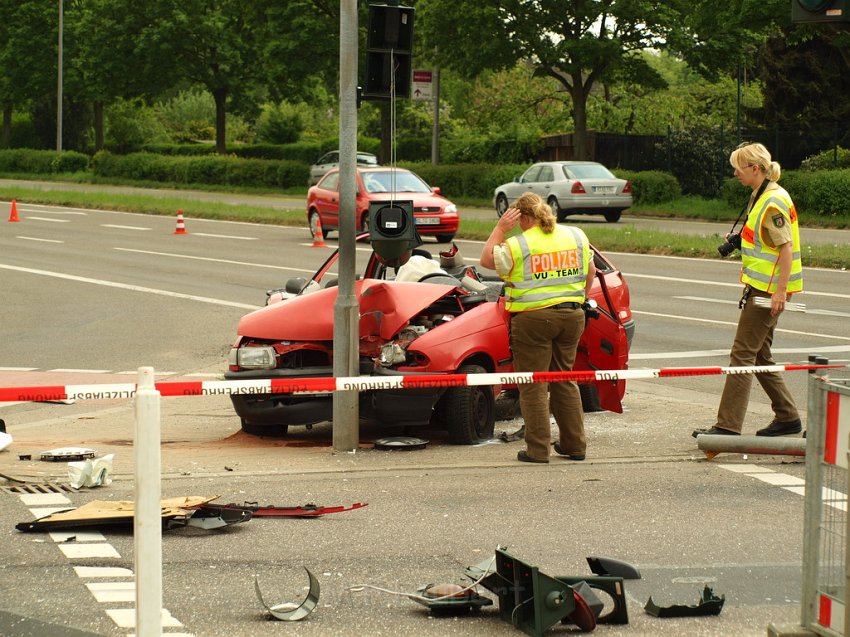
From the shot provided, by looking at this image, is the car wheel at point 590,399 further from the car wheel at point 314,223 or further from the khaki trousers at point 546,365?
the car wheel at point 314,223

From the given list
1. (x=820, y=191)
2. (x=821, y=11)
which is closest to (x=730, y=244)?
(x=821, y=11)

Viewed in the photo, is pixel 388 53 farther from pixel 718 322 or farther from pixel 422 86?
pixel 422 86

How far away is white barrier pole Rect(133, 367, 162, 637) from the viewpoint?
15.5ft

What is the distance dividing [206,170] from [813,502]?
50196 millimetres

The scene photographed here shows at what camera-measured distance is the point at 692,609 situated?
5.58 metres

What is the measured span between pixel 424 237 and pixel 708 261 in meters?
6.84

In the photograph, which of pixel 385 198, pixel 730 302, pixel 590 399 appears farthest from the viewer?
pixel 385 198

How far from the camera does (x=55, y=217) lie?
119 ft

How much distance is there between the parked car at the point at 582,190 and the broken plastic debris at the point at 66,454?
2488cm

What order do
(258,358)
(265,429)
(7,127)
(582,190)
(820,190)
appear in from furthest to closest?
(7,127)
(582,190)
(820,190)
(265,429)
(258,358)

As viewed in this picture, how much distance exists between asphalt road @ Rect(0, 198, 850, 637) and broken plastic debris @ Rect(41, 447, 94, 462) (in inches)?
8.0

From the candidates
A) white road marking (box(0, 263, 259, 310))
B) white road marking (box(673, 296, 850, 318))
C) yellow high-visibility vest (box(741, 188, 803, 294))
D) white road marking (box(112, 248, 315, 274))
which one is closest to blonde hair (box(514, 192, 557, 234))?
yellow high-visibility vest (box(741, 188, 803, 294))

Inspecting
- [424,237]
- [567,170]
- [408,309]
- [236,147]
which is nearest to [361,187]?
[424,237]

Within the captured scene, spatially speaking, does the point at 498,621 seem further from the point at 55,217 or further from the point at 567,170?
the point at 55,217
